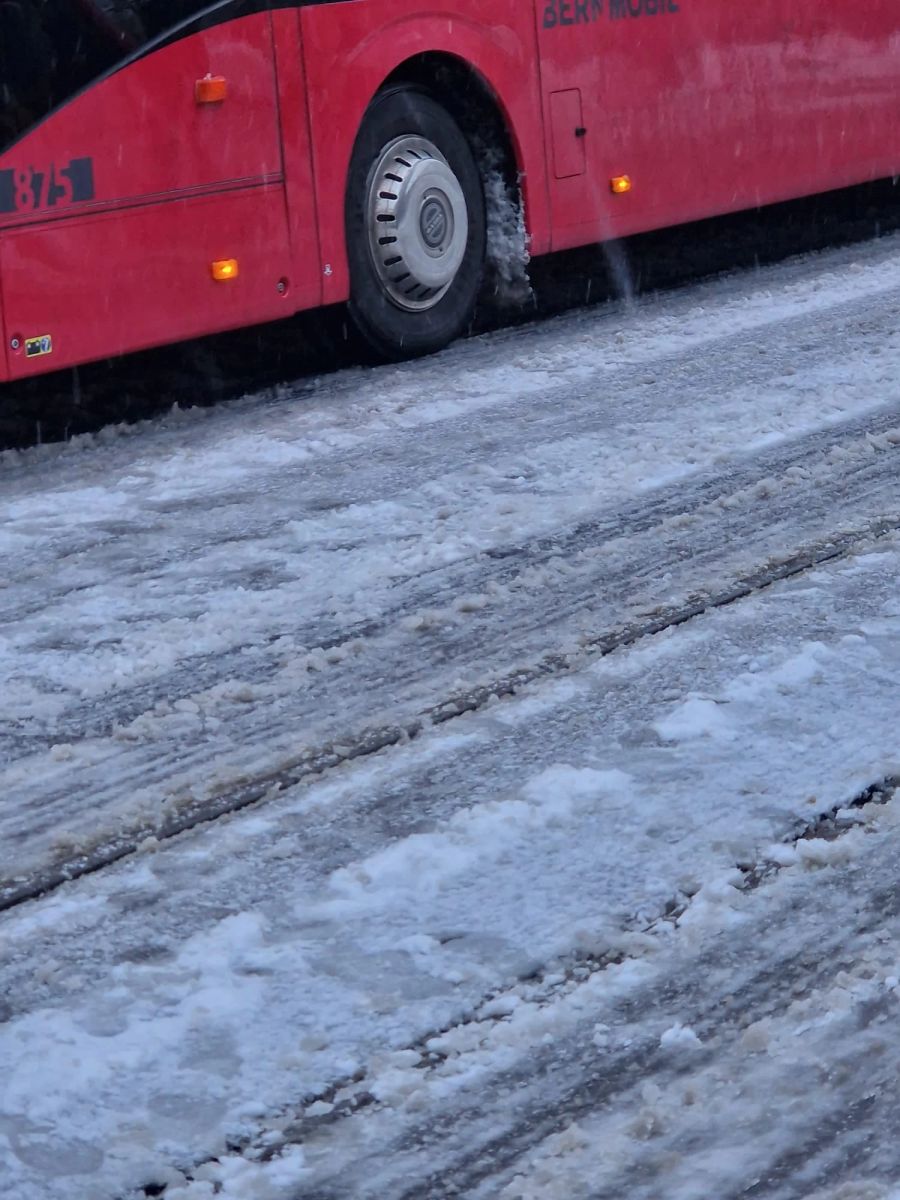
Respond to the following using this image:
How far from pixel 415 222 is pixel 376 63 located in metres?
0.66

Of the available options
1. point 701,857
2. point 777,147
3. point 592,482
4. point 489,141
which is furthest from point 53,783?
point 777,147

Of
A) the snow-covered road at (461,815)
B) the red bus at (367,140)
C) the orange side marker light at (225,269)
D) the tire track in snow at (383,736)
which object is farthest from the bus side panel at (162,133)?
the tire track in snow at (383,736)

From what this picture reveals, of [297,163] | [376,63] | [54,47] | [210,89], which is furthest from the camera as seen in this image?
[376,63]

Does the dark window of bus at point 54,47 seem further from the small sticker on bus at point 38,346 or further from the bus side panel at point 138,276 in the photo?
→ the small sticker on bus at point 38,346

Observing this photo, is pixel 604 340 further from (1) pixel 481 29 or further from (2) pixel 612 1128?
(2) pixel 612 1128

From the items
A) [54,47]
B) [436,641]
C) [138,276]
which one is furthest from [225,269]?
[436,641]

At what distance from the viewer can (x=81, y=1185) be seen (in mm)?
2176

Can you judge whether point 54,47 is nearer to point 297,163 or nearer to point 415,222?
point 297,163

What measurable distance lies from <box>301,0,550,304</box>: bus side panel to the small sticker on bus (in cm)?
133

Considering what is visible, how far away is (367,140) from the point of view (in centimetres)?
718

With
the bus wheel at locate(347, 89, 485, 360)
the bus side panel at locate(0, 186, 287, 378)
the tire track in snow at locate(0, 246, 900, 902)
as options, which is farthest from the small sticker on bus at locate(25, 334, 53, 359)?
the bus wheel at locate(347, 89, 485, 360)

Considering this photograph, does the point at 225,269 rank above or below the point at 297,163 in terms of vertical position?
below

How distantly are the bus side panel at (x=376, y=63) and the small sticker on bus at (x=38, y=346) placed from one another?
1.33 metres

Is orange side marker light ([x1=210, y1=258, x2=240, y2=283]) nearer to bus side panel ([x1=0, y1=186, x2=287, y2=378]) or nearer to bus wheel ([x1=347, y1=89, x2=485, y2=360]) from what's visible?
bus side panel ([x1=0, y1=186, x2=287, y2=378])
